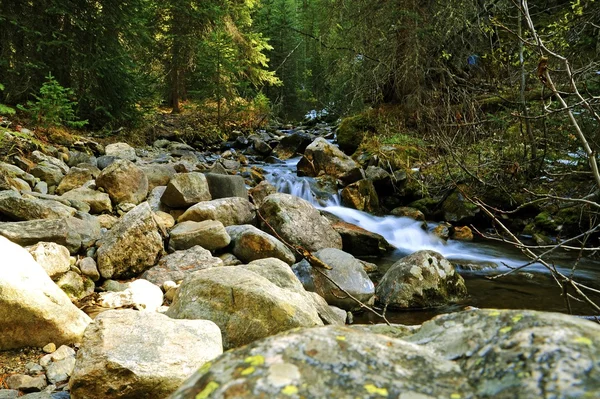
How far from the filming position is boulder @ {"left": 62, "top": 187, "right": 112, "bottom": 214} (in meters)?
5.87

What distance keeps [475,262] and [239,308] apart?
196 inches

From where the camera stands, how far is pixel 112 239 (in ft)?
14.9

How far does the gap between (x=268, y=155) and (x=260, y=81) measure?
21.3ft

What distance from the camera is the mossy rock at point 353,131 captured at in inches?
500

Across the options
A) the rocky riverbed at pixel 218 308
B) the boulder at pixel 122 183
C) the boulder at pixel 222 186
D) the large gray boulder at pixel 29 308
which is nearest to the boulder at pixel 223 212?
the rocky riverbed at pixel 218 308

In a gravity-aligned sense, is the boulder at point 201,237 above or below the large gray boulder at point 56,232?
below

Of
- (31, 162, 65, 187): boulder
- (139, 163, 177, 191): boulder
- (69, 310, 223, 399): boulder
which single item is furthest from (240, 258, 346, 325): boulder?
(31, 162, 65, 187): boulder

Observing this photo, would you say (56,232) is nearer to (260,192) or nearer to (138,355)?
(138,355)

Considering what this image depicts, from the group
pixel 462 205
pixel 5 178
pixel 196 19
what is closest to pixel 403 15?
pixel 462 205

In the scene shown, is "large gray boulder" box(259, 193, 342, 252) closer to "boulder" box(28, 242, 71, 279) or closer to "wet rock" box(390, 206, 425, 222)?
"wet rock" box(390, 206, 425, 222)

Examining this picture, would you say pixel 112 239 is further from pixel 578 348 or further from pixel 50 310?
pixel 578 348

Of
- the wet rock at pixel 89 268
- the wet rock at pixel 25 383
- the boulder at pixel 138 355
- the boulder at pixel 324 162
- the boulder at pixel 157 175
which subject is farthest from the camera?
the boulder at pixel 324 162

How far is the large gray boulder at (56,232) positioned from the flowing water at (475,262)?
339 centimetres

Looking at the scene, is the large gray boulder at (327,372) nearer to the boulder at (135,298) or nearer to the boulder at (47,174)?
the boulder at (135,298)
